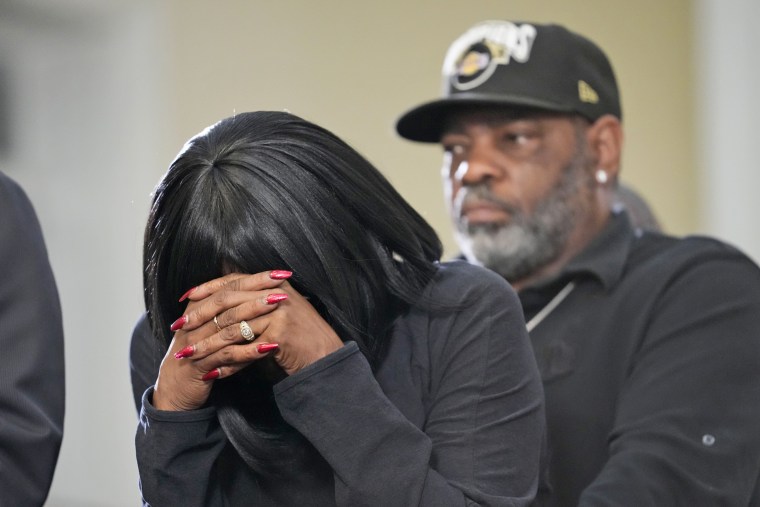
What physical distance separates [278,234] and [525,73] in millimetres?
1071

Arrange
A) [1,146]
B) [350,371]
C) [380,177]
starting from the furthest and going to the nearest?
[1,146]
[380,177]
[350,371]

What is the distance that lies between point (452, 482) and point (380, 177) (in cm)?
36

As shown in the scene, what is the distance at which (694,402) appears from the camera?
5.65 ft

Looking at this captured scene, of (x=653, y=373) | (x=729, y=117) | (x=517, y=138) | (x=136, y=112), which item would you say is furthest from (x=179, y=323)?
(x=729, y=117)

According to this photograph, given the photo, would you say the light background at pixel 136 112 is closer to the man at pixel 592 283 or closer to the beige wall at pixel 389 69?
the beige wall at pixel 389 69

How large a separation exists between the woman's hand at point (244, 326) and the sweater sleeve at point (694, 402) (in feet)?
1.79

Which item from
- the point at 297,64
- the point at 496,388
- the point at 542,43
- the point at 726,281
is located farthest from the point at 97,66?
the point at 496,388

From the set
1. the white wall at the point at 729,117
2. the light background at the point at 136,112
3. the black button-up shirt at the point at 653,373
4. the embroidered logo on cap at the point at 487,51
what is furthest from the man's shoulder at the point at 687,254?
the white wall at the point at 729,117

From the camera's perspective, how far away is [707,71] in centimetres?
451

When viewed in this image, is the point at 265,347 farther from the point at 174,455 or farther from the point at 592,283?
the point at 592,283

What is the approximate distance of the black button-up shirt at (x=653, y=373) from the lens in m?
1.65

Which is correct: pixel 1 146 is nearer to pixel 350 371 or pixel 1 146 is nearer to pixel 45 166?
pixel 45 166

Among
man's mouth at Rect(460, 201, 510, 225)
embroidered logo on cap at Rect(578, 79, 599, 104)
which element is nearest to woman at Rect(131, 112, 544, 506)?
man's mouth at Rect(460, 201, 510, 225)

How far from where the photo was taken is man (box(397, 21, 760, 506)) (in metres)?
1.68
